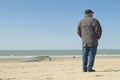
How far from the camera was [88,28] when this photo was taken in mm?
10484

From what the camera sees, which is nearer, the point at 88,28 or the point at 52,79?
the point at 52,79

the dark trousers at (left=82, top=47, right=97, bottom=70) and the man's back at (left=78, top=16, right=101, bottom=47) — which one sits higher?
the man's back at (left=78, top=16, right=101, bottom=47)

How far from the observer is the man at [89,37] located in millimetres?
10312

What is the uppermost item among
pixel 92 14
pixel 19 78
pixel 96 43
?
pixel 92 14

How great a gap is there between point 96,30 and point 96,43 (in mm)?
380

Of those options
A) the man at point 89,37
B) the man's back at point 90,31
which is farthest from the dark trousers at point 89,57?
the man's back at point 90,31

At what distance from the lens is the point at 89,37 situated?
10.4 m

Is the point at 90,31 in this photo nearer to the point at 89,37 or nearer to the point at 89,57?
the point at 89,37

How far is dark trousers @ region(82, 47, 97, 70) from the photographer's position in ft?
33.8

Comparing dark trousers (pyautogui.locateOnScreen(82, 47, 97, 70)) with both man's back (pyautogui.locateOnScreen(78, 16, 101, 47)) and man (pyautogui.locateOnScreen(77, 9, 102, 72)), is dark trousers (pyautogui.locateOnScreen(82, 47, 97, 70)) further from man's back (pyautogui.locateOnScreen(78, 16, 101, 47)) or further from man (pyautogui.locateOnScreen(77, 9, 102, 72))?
man's back (pyautogui.locateOnScreen(78, 16, 101, 47))

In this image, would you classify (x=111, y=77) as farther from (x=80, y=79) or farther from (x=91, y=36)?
(x=91, y=36)

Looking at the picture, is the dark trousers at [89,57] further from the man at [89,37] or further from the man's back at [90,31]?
the man's back at [90,31]

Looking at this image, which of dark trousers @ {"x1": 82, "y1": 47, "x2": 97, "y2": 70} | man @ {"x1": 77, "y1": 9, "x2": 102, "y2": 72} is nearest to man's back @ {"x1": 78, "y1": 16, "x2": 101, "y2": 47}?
man @ {"x1": 77, "y1": 9, "x2": 102, "y2": 72}

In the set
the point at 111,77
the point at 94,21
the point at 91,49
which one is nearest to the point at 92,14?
the point at 94,21
